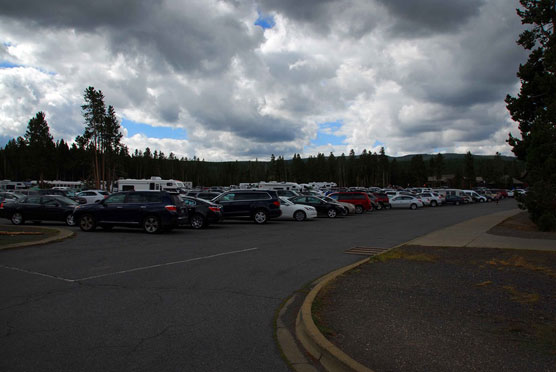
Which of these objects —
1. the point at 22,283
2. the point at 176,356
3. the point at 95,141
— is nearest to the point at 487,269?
the point at 176,356

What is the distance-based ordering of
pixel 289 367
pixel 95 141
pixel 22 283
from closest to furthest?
pixel 289 367 < pixel 22 283 < pixel 95 141

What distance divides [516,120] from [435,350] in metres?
22.7

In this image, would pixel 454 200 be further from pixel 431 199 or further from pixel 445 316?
pixel 445 316

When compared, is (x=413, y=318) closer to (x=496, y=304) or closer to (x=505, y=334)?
(x=505, y=334)

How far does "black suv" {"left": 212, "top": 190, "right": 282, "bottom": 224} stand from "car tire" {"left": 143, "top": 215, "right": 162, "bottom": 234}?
658 centimetres

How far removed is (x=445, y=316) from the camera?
18.2 feet

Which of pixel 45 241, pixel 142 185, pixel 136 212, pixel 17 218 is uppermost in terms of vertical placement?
pixel 142 185

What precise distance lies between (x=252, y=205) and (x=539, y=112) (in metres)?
15.2

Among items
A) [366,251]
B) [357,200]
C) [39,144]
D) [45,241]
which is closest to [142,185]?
[357,200]

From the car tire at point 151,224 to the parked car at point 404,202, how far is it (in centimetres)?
3071

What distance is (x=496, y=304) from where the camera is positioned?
244 inches

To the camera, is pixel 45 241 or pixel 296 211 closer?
pixel 45 241

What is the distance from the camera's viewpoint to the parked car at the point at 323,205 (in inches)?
1112

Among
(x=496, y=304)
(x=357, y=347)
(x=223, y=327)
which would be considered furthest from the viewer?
(x=496, y=304)
